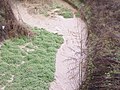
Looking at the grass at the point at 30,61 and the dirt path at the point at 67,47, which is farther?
the dirt path at the point at 67,47

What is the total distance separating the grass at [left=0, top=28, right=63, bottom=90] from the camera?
5.38m

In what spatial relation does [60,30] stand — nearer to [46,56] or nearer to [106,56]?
[46,56]

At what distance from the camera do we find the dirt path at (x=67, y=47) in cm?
555

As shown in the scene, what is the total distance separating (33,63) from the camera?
19.6 ft

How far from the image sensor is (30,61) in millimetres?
6008

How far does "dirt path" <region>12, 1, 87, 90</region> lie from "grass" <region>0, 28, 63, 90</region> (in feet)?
0.48

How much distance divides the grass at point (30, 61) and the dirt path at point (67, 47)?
145 mm

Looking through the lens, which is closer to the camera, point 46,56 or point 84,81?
point 84,81

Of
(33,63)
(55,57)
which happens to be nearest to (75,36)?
(55,57)

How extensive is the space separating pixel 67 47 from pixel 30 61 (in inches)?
42.2

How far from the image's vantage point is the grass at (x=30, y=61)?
5.38 meters

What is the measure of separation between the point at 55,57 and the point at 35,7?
2520 mm

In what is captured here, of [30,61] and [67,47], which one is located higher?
[67,47]

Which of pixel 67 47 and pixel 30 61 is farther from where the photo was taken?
pixel 67 47
